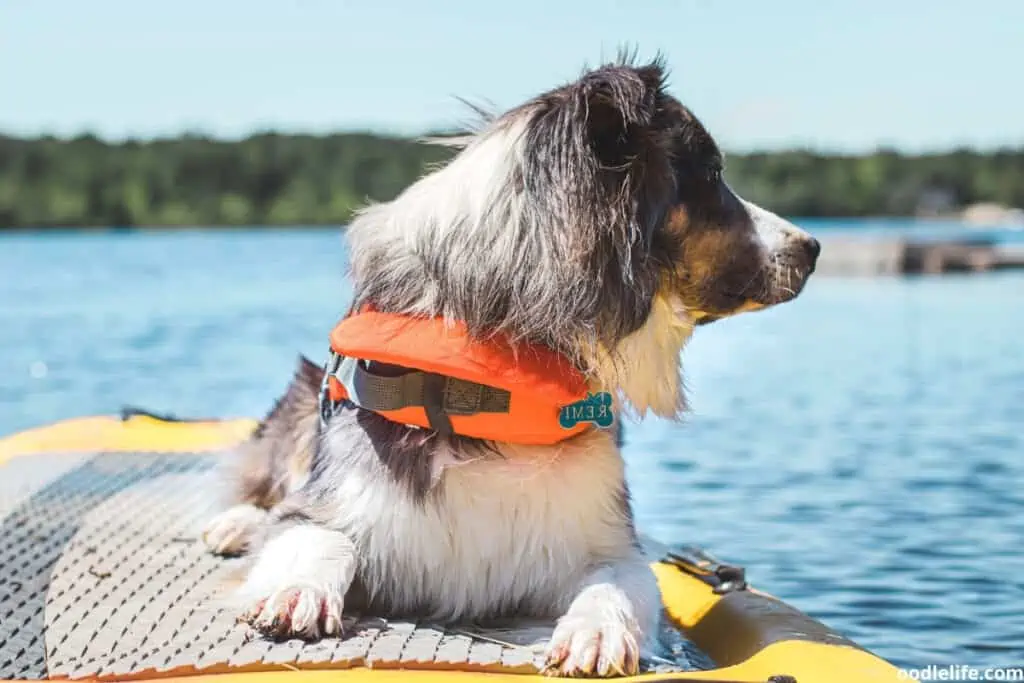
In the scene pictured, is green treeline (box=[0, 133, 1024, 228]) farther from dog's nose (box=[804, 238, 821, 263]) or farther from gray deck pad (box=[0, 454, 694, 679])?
dog's nose (box=[804, 238, 821, 263])

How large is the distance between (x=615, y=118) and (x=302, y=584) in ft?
5.23

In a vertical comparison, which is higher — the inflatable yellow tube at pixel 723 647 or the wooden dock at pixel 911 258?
the inflatable yellow tube at pixel 723 647

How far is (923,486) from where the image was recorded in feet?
28.1

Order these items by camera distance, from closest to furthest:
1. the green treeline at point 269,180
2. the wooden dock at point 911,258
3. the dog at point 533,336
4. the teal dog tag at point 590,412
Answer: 1. the dog at point 533,336
2. the teal dog tag at point 590,412
3. the wooden dock at point 911,258
4. the green treeline at point 269,180

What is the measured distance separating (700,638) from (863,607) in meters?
1.83

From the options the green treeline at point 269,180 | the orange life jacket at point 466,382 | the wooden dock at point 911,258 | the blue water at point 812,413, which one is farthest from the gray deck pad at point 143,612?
the green treeline at point 269,180

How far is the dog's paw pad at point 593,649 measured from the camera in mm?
3375

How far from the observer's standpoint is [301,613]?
3521mm

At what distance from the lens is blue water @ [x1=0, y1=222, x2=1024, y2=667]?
6.32 metres

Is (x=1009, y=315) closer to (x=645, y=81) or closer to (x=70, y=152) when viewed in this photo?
(x=645, y=81)

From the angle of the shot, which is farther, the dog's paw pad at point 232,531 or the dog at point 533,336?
the dog's paw pad at point 232,531

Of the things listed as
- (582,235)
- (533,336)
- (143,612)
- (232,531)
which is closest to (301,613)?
(143,612)

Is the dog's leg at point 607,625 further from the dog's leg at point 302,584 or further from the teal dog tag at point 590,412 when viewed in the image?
the dog's leg at point 302,584

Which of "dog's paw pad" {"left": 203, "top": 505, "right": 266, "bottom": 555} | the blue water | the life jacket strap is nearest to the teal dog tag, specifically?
the life jacket strap
